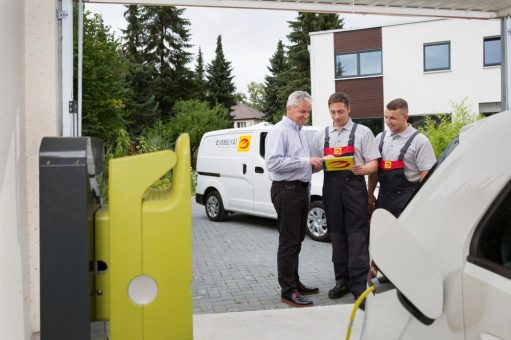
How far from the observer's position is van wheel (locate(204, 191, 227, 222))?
420 inches

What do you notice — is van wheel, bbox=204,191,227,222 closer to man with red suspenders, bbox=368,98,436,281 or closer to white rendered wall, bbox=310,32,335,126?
man with red suspenders, bbox=368,98,436,281

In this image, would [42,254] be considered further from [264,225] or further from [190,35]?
[190,35]

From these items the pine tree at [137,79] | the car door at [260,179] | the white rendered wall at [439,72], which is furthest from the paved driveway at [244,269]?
the pine tree at [137,79]

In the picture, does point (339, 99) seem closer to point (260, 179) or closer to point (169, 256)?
point (169, 256)

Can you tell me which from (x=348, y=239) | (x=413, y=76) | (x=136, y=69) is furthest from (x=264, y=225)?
(x=136, y=69)

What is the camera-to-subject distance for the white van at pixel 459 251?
121cm

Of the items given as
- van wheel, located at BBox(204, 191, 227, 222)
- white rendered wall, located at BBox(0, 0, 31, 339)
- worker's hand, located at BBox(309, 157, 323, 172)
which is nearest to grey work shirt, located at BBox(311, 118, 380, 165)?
worker's hand, located at BBox(309, 157, 323, 172)

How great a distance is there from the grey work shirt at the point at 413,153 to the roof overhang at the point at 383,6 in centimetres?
166

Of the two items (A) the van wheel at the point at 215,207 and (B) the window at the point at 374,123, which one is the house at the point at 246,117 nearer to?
(B) the window at the point at 374,123

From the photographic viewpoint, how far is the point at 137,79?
50094mm

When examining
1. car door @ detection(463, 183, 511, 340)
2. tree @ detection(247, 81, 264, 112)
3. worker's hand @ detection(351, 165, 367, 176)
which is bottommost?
car door @ detection(463, 183, 511, 340)

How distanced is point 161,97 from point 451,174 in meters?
51.6

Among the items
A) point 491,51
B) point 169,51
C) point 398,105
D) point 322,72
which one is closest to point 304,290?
point 398,105

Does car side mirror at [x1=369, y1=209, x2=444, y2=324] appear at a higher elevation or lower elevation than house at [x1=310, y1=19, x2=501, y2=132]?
lower
